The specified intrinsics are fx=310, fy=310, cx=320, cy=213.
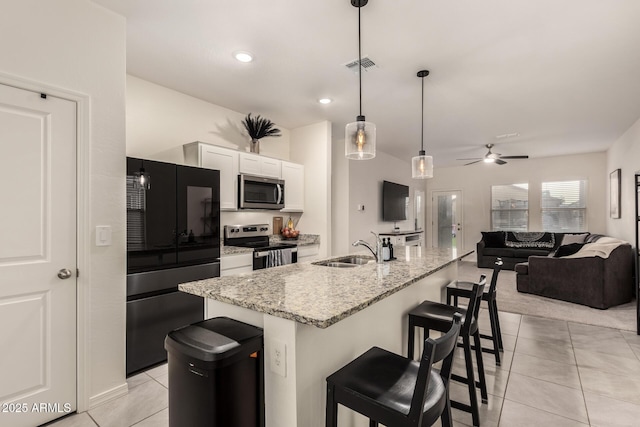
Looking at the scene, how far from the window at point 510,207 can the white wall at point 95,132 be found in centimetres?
859

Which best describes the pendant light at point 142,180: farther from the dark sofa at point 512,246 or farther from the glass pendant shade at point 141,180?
the dark sofa at point 512,246

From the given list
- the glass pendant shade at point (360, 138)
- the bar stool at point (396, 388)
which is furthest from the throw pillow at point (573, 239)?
the bar stool at point (396, 388)

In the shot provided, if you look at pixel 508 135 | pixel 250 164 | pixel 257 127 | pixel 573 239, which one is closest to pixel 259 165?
pixel 250 164

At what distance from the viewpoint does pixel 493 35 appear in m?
2.46

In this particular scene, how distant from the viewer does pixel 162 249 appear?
2.63 m

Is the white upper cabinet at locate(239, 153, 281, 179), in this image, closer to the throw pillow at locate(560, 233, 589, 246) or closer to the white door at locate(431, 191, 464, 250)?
the throw pillow at locate(560, 233, 589, 246)

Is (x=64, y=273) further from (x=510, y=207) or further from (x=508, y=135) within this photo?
(x=510, y=207)

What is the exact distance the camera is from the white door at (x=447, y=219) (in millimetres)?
8844

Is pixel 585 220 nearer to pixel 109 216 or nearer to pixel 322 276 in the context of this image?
pixel 322 276

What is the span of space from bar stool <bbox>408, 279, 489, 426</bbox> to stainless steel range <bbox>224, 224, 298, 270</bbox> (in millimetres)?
1972

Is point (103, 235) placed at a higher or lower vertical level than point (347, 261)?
higher

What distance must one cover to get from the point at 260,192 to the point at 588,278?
4680mm

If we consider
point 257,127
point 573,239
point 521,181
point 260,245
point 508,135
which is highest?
point 508,135

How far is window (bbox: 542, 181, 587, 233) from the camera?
7.25m
